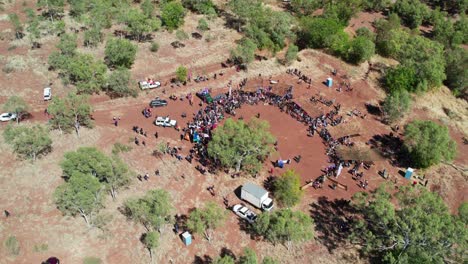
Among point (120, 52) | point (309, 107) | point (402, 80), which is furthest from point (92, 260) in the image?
point (402, 80)

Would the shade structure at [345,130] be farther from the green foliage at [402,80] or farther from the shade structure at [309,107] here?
the green foliage at [402,80]

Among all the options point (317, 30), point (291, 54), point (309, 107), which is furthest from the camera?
point (317, 30)

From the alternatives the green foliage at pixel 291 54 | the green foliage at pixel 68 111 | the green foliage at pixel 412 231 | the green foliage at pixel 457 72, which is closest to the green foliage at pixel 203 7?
the green foliage at pixel 291 54

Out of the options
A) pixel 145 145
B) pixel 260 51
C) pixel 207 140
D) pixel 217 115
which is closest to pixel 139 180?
pixel 145 145

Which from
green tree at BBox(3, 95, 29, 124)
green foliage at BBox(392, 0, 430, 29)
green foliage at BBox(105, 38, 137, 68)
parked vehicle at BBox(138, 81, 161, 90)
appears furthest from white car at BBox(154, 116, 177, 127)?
green foliage at BBox(392, 0, 430, 29)

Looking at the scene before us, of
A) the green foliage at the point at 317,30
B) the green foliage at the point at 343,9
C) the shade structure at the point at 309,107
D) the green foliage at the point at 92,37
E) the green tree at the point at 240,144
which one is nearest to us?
the green tree at the point at 240,144

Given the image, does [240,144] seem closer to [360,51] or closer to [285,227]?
[285,227]
